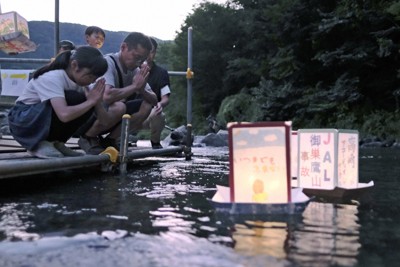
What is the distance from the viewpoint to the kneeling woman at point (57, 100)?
3.09 meters

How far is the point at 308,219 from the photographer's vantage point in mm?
2045

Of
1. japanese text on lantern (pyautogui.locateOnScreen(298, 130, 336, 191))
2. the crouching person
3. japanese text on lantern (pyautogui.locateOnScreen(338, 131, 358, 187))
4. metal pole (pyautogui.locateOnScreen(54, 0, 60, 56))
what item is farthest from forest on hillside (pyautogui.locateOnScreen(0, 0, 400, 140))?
japanese text on lantern (pyautogui.locateOnScreen(298, 130, 336, 191))

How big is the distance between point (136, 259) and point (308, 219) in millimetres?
889

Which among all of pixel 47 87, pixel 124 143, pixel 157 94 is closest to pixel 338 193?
pixel 124 143

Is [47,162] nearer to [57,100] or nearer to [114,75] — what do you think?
[57,100]

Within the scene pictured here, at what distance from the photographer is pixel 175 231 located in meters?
1.79

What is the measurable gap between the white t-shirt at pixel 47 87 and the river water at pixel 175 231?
0.60 meters

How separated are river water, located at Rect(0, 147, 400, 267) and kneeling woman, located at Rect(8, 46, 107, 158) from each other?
0.44m

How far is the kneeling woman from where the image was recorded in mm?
3094

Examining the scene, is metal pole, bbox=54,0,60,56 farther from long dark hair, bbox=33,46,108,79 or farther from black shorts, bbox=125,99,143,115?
long dark hair, bbox=33,46,108,79

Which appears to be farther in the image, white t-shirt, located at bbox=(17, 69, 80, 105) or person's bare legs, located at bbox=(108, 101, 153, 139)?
person's bare legs, located at bbox=(108, 101, 153, 139)

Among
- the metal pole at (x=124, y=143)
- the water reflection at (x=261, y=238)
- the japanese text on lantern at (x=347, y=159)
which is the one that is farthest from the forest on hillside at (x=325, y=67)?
the water reflection at (x=261, y=238)

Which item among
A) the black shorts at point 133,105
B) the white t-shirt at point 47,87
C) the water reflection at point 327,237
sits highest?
the white t-shirt at point 47,87

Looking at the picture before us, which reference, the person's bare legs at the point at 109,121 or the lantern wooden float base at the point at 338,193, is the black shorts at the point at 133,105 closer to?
the person's bare legs at the point at 109,121
